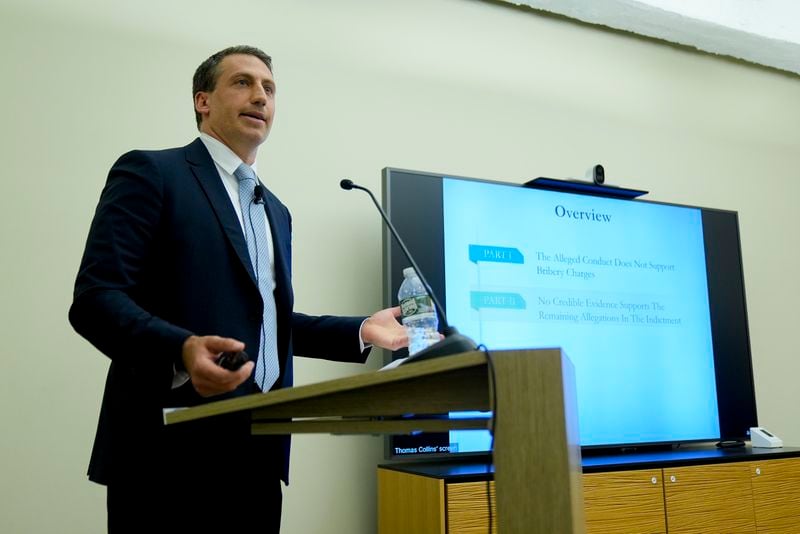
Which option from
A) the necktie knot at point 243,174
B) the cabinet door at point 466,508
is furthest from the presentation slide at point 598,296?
the necktie knot at point 243,174

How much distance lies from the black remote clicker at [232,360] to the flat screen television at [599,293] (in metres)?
1.66

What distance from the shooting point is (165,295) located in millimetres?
1425

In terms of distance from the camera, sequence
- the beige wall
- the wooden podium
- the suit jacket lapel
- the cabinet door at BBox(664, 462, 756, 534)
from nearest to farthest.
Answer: the wooden podium → the suit jacket lapel → the beige wall → the cabinet door at BBox(664, 462, 756, 534)

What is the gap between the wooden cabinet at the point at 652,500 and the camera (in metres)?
2.26

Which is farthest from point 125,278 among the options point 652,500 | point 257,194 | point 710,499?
point 710,499

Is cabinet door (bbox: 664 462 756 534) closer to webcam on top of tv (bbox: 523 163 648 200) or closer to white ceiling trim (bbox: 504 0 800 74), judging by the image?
webcam on top of tv (bbox: 523 163 648 200)

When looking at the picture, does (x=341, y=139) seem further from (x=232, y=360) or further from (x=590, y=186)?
(x=232, y=360)

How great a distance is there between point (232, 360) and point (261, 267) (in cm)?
58

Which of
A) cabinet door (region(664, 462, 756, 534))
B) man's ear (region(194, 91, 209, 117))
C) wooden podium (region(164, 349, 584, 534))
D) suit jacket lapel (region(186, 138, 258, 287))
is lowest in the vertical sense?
cabinet door (region(664, 462, 756, 534))

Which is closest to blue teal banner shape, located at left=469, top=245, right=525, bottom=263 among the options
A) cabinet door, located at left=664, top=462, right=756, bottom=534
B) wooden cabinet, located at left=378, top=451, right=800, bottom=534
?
wooden cabinet, located at left=378, top=451, right=800, bottom=534

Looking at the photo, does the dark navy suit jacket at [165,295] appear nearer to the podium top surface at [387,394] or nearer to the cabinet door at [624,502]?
the podium top surface at [387,394]

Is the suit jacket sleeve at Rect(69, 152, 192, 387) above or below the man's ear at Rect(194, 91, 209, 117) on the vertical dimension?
A: below

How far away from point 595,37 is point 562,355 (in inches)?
129

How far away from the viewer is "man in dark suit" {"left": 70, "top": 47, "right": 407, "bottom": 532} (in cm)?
128
